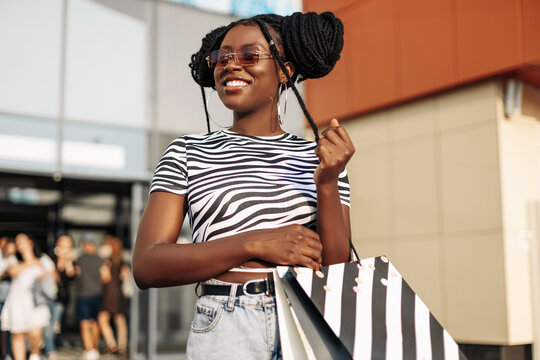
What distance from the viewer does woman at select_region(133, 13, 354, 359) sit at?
1445 millimetres

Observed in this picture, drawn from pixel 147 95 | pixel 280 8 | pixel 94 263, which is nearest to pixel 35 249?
pixel 94 263

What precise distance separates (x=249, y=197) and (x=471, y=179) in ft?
22.8

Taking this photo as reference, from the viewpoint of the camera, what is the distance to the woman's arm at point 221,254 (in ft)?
4.68

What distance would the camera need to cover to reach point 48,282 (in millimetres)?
8711

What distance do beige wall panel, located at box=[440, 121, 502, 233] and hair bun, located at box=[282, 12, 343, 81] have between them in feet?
20.8

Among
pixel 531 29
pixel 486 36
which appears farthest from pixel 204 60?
pixel 486 36

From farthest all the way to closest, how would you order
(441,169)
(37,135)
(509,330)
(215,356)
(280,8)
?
(280,8) → (37,135) → (441,169) → (509,330) → (215,356)

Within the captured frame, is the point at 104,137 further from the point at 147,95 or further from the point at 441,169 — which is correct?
the point at 441,169

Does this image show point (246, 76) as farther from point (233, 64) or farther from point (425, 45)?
point (425, 45)

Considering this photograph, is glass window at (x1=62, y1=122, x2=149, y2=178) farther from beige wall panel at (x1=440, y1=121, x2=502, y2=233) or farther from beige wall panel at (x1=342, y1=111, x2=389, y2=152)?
beige wall panel at (x1=440, y1=121, x2=502, y2=233)

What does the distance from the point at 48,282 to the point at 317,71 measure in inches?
303

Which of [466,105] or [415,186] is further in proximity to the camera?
[415,186]

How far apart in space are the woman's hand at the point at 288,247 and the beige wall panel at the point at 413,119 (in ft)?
24.6

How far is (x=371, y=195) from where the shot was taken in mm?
9484
